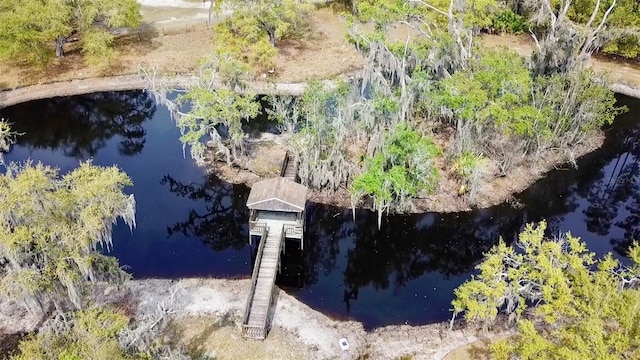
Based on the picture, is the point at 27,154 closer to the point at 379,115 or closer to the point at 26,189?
the point at 26,189

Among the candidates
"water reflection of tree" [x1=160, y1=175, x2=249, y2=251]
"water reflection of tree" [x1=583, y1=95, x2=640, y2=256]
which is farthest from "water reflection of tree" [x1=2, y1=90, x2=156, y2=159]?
"water reflection of tree" [x1=583, y1=95, x2=640, y2=256]

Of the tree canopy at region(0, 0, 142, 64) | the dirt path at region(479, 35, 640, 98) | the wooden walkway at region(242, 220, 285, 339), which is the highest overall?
the tree canopy at region(0, 0, 142, 64)

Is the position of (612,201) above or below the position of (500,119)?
below

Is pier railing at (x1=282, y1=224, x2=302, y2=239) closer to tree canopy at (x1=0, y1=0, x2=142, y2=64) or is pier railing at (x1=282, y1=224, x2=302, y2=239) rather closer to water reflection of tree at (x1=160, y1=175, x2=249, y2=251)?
water reflection of tree at (x1=160, y1=175, x2=249, y2=251)

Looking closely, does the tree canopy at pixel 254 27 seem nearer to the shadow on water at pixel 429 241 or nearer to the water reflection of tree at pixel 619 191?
the shadow on water at pixel 429 241

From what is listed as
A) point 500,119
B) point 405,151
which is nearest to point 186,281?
point 405,151

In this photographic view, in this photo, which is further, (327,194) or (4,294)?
(327,194)

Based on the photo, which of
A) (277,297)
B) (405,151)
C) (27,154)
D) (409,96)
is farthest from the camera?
(27,154)

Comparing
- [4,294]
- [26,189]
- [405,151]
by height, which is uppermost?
[26,189]
